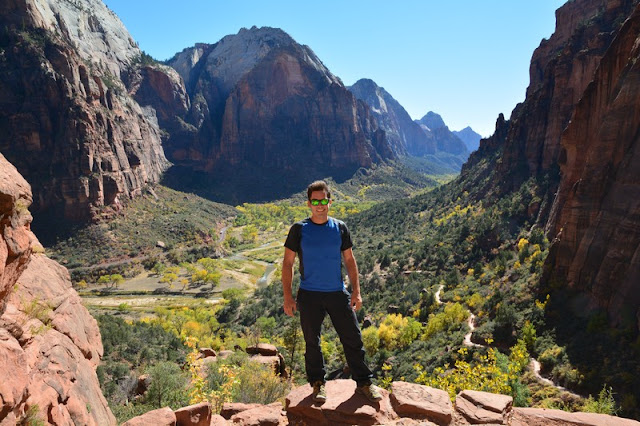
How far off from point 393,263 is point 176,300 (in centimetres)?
4564

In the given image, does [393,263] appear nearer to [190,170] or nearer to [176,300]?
[176,300]

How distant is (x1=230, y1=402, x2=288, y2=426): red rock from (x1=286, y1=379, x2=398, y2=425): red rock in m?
0.54

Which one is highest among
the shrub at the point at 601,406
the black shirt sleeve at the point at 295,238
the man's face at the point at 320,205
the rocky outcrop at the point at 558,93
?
the rocky outcrop at the point at 558,93

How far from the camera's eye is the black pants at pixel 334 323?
6449mm

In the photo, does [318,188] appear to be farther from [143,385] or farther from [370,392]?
[143,385]

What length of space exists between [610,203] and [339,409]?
91.1 feet

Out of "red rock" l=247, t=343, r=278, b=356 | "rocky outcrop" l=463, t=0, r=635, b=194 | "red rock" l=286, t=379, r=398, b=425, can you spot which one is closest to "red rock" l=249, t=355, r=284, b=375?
"red rock" l=247, t=343, r=278, b=356

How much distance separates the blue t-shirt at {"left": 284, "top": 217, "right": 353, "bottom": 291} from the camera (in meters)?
6.33

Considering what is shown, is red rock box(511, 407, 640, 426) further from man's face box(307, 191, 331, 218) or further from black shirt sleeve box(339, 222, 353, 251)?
man's face box(307, 191, 331, 218)

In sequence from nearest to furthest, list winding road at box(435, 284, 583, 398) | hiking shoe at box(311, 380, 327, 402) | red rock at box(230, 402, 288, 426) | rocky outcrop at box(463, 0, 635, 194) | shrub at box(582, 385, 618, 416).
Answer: hiking shoe at box(311, 380, 327, 402) → red rock at box(230, 402, 288, 426) → shrub at box(582, 385, 618, 416) → winding road at box(435, 284, 583, 398) → rocky outcrop at box(463, 0, 635, 194)

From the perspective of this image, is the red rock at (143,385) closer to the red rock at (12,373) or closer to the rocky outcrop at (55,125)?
the red rock at (12,373)

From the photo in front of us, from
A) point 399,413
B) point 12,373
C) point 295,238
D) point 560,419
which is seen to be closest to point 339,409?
point 399,413

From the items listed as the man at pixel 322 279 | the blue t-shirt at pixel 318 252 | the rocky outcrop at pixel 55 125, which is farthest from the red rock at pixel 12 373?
the rocky outcrop at pixel 55 125

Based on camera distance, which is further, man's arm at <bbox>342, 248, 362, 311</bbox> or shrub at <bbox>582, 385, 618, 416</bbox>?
shrub at <bbox>582, 385, 618, 416</bbox>
